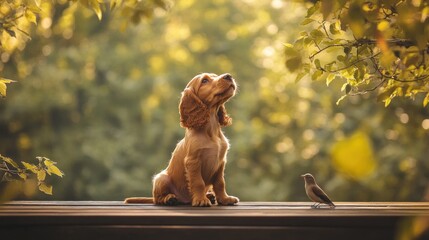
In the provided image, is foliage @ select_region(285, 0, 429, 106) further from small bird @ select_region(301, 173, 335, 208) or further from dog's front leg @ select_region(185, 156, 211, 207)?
dog's front leg @ select_region(185, 156, 211, 207)

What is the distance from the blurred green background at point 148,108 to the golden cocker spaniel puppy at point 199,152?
33.2 ft

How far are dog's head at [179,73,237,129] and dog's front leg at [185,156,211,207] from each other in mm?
253

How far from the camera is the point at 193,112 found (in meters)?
4.48

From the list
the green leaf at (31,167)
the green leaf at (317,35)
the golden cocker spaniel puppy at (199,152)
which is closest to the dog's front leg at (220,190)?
the golden cocker spaniel puppy at (199,152)

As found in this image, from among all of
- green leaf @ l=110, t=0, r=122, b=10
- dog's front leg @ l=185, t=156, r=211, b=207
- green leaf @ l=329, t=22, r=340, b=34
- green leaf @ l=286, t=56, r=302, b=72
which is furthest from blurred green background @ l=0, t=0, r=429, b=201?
green leaf @ l=286, t=56, r=302, b=72

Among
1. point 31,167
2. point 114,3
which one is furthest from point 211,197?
point 114,3

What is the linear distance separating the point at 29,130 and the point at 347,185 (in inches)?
314

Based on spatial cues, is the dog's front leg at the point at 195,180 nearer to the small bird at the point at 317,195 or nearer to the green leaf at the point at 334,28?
the small bird at the point at 317,195

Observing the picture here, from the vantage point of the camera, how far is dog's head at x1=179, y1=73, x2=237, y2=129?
445cm

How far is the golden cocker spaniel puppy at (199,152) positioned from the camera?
4367 millimetres

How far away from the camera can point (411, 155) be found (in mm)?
12977

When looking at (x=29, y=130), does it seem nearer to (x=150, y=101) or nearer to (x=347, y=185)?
(x=150, y=101)
